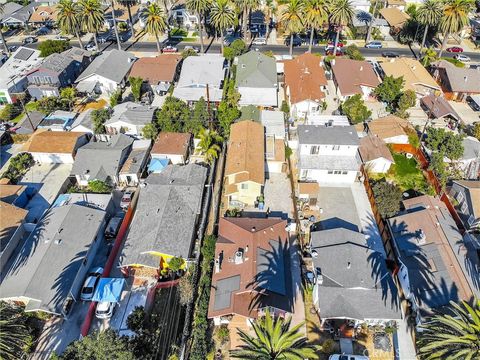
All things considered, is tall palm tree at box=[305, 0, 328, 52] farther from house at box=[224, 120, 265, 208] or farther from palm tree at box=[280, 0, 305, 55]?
house at box=[224, 120, 265, 208]

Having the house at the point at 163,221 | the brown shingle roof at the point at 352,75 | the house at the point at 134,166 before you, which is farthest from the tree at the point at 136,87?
the brown shingle roof at the point at 352,75

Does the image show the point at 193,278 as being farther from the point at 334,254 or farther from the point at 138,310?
the point at 334,254

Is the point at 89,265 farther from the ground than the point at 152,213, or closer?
closer

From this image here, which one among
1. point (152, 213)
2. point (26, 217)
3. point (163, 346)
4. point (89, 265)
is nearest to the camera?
point (163, 346)

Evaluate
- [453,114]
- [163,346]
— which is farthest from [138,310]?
[453,114]

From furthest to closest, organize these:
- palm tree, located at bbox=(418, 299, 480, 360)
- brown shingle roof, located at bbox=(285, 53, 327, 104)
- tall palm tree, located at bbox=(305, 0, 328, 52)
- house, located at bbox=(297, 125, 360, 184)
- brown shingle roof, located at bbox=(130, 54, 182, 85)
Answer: tall palm tree, located at bbox=(305, 0, 328, 52) → brown shingle roof, located at bbox=(130, 54, 182, 85) → brown shingle roof, located at bbox=(285, 53, 327, 104) → house, located at bbox=(297, 125, 360, 184) → palm tree, located at bbox=(418, 299, 480, 360)

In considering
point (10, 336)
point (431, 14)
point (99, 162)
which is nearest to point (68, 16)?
point (99, 162)

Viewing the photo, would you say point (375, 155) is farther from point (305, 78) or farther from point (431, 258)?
point (305, 78)

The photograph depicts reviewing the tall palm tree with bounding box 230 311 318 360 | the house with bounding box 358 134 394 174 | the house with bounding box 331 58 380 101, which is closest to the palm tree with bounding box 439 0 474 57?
the house with bounding box 331 58 380 101
